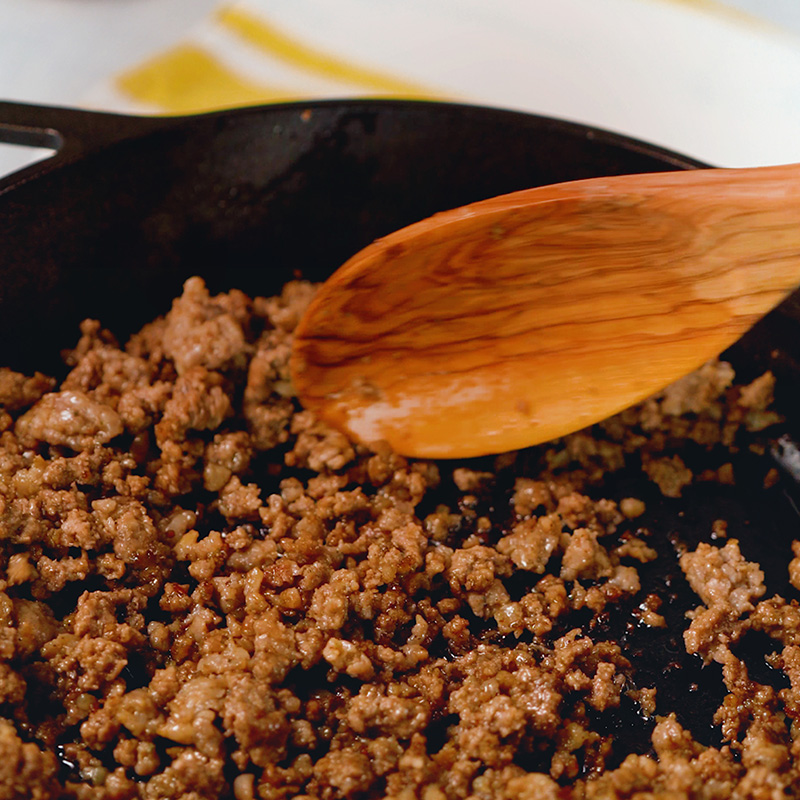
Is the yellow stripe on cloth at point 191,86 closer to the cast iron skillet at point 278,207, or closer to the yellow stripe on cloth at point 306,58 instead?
the yellow stripe on cloth at point 306,58

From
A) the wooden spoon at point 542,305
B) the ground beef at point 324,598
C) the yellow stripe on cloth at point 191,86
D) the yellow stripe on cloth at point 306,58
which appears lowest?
the ground beef at point 324,598

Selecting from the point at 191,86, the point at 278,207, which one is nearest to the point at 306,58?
the point at 191,86

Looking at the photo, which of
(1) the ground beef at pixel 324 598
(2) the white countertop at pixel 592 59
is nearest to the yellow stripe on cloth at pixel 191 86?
(2) the white countertop at pixel 592 59

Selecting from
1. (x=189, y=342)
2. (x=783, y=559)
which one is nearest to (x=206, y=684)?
(x=189, y=342)

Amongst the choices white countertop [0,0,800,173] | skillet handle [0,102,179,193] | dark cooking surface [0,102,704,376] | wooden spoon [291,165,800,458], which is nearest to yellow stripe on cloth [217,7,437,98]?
white countertop [0,0,800,173]

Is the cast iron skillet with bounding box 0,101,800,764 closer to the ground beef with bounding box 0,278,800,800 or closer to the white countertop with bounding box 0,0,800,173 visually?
the ground beef with bounding box 0,278,800,800

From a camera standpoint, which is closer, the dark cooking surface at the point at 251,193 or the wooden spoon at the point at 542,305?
the wooden spoon at the point at 542,305

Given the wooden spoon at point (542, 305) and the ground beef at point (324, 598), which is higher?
the wooden spoon at point (542, 305)
